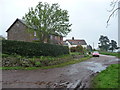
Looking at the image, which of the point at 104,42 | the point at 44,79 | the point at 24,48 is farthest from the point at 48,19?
the point at 104,42

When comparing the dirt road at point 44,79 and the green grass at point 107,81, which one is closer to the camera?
the green grass at point 107,81

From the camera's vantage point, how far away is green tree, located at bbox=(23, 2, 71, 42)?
2241cm

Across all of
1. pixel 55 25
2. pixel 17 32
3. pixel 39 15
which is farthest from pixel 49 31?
pixel 17 32

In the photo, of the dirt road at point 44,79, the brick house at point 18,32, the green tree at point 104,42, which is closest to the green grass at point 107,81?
the dirt road at point 44,79

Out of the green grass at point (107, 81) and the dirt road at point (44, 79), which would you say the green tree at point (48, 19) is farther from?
the green grass at point (107, 81)

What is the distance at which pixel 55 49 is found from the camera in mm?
21797

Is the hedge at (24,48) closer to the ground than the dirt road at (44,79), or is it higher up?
higher up

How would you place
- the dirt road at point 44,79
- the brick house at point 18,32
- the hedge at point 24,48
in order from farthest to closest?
the brick house at point 18,32, the hedge at point 24,48, the dirt road at point 44,79

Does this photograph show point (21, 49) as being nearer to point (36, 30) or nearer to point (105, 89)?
point (36, 30)

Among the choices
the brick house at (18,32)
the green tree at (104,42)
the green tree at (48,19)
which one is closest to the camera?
the green tree at (48,19)

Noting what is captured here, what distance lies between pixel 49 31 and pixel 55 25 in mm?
1434

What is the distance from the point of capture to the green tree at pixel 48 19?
22.4 meters

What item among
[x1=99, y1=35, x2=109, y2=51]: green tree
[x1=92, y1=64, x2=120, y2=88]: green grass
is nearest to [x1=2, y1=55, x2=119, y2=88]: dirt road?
[x1=92, y1=64, x2=120, y2=88]: green grass

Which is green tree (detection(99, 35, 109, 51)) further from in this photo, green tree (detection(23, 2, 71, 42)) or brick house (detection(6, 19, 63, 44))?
green tree (detection(23, 2, 71, 42))
